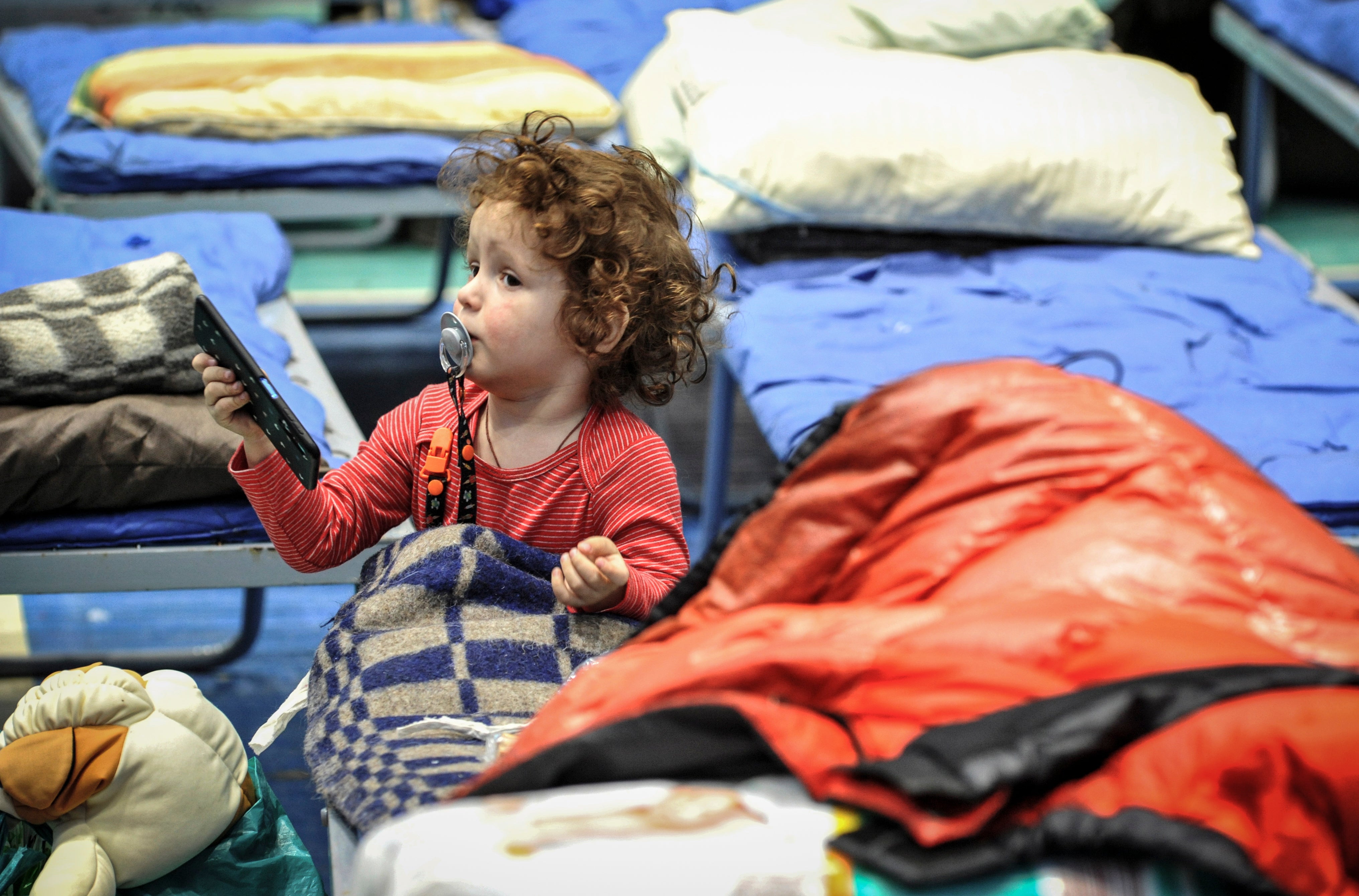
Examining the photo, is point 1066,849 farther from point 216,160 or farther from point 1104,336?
point 216,160

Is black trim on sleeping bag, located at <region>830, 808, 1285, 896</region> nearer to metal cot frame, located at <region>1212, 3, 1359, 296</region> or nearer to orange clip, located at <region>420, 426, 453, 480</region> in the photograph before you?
orange clip, located at <region>420, 426, 453, 480</region>

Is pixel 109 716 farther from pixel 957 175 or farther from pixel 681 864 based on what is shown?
A: pixel 957 175

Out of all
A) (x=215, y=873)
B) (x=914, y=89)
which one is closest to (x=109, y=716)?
(x=215, y=873)

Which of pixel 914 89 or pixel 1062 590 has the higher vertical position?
pixel 1062 590

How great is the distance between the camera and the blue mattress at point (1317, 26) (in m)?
2.46

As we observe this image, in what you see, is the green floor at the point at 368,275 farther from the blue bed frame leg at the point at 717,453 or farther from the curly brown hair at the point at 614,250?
the curly brown hair at the point at 614,250

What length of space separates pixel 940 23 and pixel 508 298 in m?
1.63

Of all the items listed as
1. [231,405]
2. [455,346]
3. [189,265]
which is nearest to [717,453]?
[189,265]

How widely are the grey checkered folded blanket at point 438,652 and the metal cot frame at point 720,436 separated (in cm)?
108

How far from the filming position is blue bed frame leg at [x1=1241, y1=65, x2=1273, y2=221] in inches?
117

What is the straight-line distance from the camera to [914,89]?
2.11 metres

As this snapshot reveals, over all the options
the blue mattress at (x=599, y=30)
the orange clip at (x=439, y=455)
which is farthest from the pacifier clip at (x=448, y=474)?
the blue mattress at (x=599, y=30)

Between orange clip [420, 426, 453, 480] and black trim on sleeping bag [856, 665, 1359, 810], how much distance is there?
0.62m

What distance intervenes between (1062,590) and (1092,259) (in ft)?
5.31
